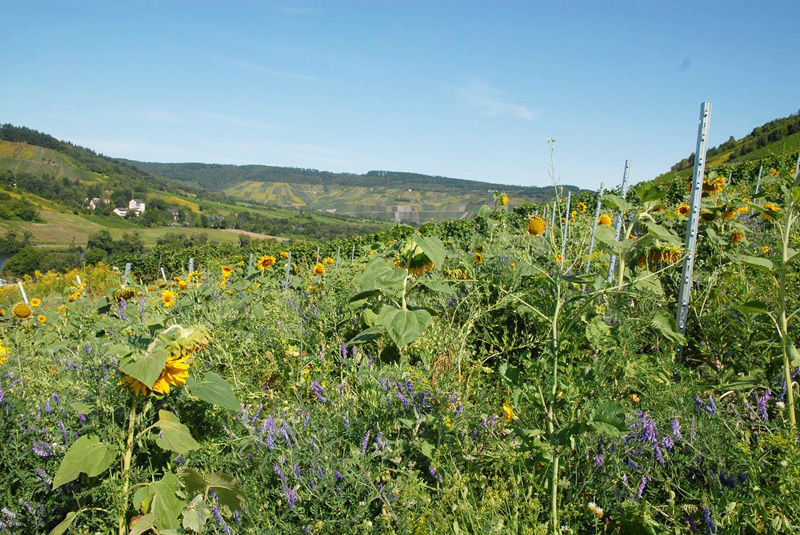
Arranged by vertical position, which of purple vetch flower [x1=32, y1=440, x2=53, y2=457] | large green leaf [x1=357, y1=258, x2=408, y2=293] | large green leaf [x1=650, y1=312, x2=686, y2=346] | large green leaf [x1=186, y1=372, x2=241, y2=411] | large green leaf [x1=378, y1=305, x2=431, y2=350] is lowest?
purple vetch flower [x1=32, y1=440, x2=53, y2=457]

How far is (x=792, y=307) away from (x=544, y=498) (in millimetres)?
1637

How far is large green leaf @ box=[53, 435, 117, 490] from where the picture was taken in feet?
4.87

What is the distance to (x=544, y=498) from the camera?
4.89ft

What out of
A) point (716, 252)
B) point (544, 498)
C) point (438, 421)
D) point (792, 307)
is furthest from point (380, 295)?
point (716, 252)

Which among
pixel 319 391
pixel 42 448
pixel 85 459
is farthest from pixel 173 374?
pixel 319 391

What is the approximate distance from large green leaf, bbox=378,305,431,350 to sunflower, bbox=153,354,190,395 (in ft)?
2.78

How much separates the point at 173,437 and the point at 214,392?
19 cm

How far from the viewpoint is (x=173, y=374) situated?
1640mm

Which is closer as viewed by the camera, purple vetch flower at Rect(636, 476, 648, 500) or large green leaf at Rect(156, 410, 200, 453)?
purple vetch flower at Rect(636, 476, 648, 500)

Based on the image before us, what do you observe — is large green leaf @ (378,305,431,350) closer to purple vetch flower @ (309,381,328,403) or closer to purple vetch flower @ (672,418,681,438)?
purple vetch flower @ (309,381,328,403)

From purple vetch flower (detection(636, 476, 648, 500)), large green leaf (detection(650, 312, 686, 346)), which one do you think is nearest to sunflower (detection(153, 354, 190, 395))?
purple vetch flower (detection(636, 476, 648, 500))

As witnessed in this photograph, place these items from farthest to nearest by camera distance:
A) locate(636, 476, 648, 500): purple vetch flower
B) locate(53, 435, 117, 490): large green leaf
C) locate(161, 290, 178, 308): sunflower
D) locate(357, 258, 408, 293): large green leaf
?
locate(161, 290, 178, 308): sunflower
locate(357, 258, 408, 293): large green leaf
locate(53, 435, 117, 490): large green leaf
locate(636, 476, 648, 500): purple vetch flower

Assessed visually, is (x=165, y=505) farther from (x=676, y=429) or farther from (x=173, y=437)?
(x=676, y=429)

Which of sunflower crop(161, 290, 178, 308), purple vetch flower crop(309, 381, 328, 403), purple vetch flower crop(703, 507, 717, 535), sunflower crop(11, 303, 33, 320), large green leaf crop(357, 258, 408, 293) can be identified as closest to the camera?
purple vetch flower crop(703, 507, 717, 535)
